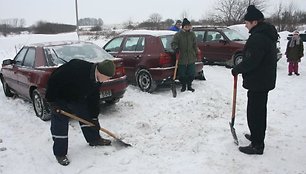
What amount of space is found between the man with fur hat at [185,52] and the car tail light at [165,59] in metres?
0.26

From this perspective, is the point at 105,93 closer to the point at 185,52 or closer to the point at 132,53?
the point at 185,52

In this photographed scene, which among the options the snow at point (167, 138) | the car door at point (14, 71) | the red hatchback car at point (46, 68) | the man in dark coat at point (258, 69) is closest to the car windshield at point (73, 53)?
the red hatchback car at point (46, 68)

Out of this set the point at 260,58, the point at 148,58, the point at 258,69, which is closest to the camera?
the point at 260,58

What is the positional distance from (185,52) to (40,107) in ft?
11.9

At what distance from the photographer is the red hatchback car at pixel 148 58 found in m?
8.29

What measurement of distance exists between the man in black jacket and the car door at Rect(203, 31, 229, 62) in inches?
334

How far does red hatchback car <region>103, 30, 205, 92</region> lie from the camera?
27.2ft

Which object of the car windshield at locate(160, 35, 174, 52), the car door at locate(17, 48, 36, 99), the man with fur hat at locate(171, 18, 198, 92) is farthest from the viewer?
the car windshield at locate(160, 35, 174, 52)

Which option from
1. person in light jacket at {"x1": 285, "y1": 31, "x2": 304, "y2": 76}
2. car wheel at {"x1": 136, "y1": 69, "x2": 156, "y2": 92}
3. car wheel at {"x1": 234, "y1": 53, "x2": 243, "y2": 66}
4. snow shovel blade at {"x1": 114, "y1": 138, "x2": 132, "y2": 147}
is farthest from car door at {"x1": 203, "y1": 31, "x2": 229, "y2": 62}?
snow shovel blade at {"x1": 114, "y1": 138, "x2": 132, "y2": 147}

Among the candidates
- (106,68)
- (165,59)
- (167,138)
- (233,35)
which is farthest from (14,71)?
(233,35)

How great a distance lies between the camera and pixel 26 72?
270 inches

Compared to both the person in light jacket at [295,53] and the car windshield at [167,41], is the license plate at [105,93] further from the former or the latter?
the person in light jacket at [295,53]

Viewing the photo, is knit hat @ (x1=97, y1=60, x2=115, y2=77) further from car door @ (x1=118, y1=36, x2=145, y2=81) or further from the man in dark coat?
car door @ (x1=118, y1=36, x2=145, y2=81)

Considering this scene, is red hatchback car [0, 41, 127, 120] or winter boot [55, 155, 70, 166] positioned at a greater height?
red hatchback car [0, 41, 127, 120]
